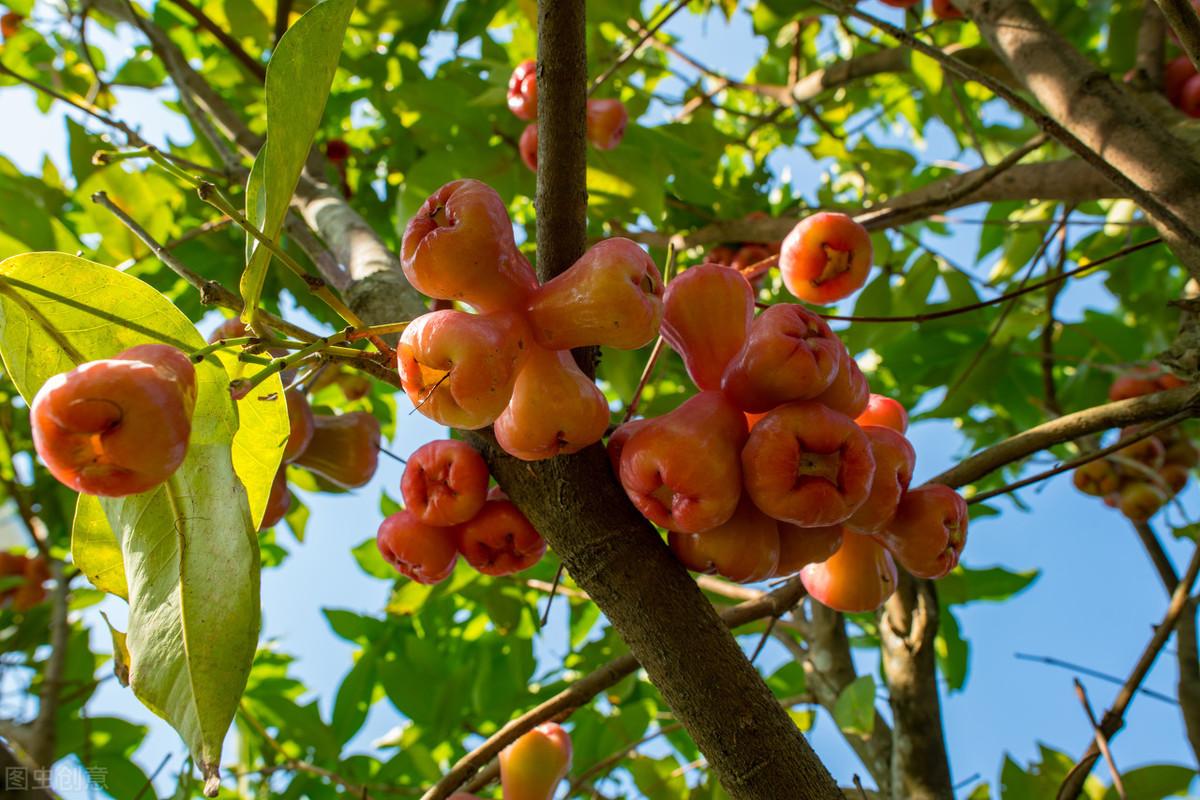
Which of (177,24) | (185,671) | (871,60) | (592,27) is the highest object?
(177,24)

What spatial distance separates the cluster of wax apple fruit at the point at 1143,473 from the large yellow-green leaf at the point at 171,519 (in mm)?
2420

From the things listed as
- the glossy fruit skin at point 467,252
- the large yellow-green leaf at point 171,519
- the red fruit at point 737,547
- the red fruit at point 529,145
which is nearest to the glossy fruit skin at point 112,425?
Result: the large yellow-green leaf at point 171,519

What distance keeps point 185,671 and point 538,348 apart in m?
0.45

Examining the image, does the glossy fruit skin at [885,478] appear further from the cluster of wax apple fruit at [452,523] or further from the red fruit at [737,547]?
the cluster of wax apple fruit at [452,523]

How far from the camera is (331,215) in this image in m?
1.72

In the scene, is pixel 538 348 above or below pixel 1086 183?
below

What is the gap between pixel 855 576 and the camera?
120cm

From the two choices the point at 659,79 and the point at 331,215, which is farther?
the point at 659,79

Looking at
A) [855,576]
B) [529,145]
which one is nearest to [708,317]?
[855,576]

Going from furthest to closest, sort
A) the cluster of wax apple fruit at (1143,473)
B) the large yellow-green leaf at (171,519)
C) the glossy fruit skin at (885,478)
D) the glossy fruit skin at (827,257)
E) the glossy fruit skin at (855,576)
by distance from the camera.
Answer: the cluster of wax apple fruit at (1143,473) → the glossy fruit skin at (827,257) → the glossy fruit skin at (855,576) → the glossy fruit skin at (885,478) → the large yellow-green leaf at (171,519)

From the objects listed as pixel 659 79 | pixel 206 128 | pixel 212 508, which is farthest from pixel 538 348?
pixel 659 79

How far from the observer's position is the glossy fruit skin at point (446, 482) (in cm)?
112

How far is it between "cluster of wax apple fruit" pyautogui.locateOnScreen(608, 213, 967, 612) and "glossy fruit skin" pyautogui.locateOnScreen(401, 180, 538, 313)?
21 cm

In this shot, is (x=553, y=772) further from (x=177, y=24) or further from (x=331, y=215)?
(x=177, y=24)
